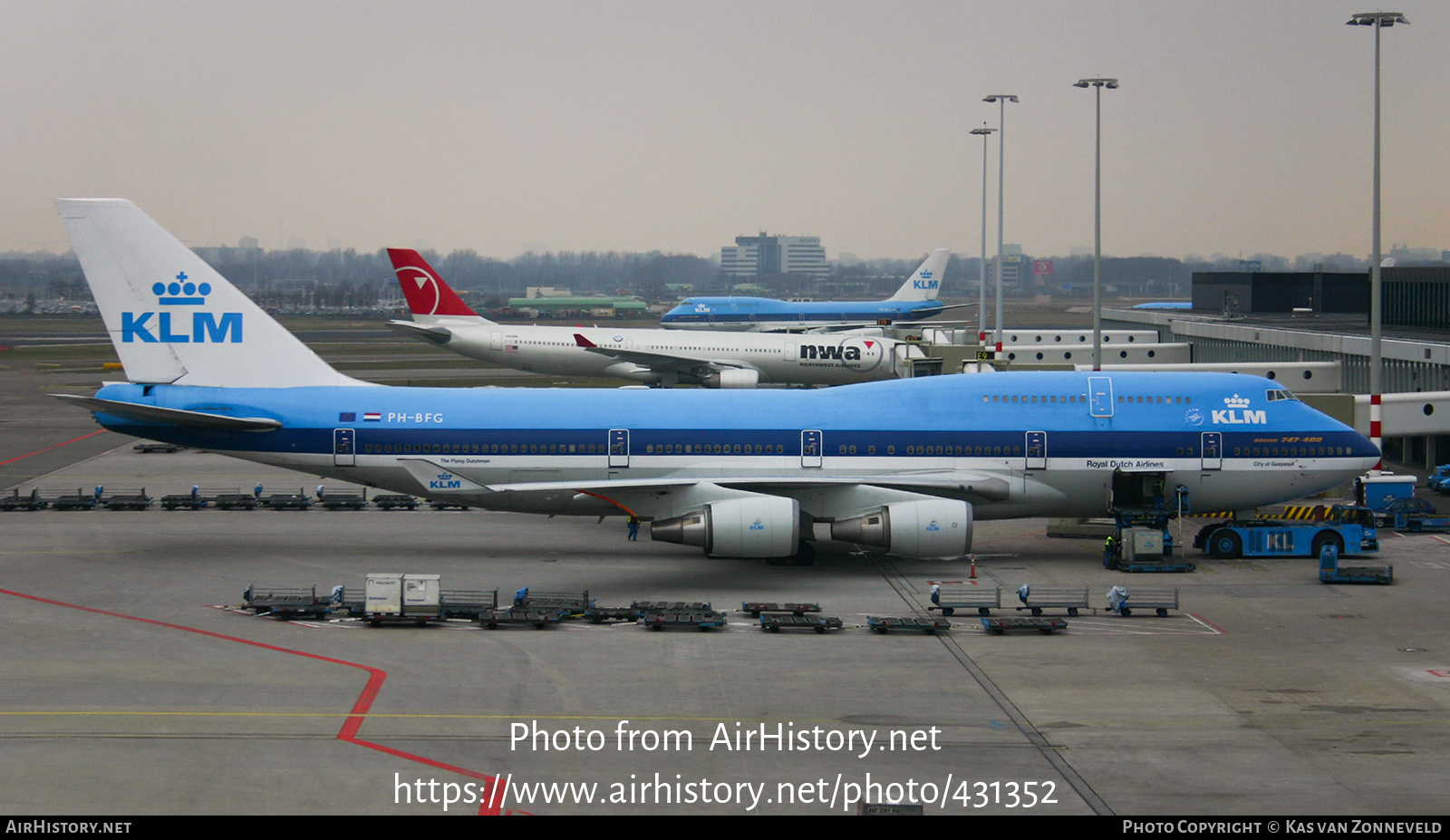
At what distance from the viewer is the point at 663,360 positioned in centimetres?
7106

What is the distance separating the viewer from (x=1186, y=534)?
118ft

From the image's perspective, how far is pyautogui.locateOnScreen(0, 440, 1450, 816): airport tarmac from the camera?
17.0 metres

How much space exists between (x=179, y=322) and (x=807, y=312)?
92854 mm

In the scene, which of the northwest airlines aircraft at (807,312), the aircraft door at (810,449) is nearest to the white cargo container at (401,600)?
the aircraft door at (810,449)

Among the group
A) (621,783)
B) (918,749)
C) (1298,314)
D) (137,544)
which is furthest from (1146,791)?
(1298,314)

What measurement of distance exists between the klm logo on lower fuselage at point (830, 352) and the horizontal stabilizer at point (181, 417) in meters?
42.9

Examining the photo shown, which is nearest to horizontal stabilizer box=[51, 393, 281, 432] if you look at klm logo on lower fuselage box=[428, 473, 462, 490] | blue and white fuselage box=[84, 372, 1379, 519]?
blue and white fuselage box=[84, 372, 1379, 519]

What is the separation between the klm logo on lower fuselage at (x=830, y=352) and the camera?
235 feet

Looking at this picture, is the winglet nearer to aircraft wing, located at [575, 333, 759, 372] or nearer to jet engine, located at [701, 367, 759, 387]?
aircraft wing, located at [575, 333, 759, 372]

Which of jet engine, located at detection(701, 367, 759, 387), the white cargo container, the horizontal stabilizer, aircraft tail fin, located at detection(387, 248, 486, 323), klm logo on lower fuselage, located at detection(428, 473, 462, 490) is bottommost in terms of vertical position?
the white cargo container

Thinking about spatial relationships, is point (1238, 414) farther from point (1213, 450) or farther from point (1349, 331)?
point (1349, 331)

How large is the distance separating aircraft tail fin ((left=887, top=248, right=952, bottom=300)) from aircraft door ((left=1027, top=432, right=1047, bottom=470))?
316 ft

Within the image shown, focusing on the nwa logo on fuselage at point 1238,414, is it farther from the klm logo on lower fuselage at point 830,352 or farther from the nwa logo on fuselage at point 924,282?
the nwa logo on fuselage at point 924,282

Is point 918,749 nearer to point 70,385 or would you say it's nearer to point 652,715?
point 652,715
